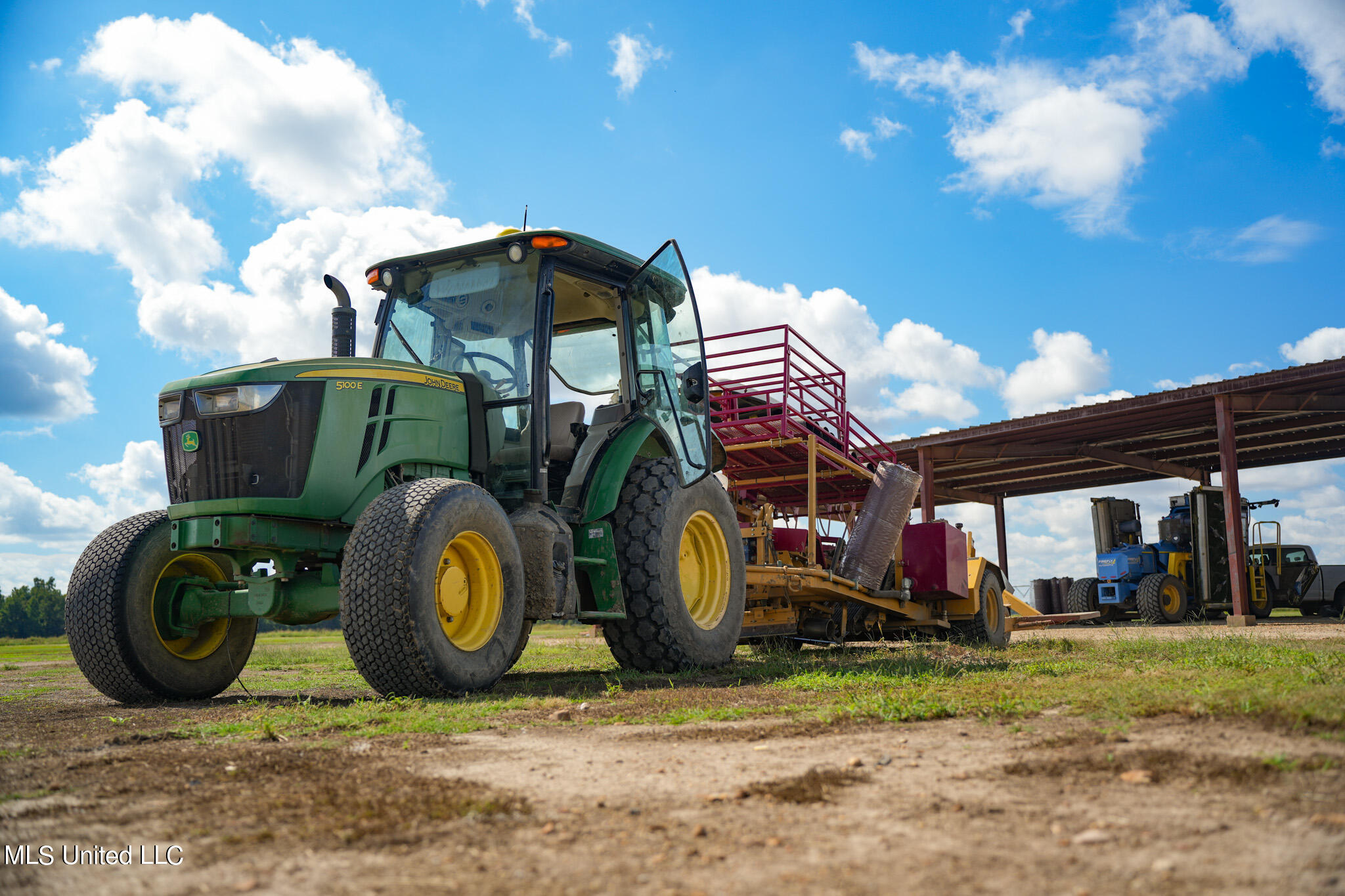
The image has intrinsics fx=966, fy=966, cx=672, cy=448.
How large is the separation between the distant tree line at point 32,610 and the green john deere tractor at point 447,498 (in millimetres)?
57839

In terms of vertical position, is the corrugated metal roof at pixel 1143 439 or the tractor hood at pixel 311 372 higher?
the corrugated metal roof at pixel 1143 439

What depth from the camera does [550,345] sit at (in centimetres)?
684

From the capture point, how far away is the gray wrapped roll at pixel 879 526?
9703 mm

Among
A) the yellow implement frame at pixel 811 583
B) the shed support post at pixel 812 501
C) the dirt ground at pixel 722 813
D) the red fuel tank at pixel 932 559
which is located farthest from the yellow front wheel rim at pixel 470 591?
the red fuel tank at pixel 932 559

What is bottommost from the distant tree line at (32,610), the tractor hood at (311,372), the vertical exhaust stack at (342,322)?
the distant tree line at (32,610)

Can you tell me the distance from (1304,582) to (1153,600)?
4.95m

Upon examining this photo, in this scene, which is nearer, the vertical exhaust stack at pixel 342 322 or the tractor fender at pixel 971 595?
the vertical exhaust stack at pixel 342 322

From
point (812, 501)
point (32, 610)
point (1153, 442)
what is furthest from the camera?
point (32, 610)

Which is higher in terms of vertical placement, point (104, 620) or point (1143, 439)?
point (1143, 439)

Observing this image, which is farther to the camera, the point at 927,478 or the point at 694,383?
the point at 927,478

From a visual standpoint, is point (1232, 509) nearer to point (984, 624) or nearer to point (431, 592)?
point (984, 624)

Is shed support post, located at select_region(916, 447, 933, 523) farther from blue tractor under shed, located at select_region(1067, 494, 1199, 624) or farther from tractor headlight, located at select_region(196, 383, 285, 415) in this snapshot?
tractor headlight, located at select_region(196, 383, 285, 415)

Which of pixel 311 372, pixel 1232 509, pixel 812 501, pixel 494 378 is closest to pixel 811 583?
pixel 812 501

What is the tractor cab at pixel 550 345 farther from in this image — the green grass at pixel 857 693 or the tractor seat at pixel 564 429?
the green grass at pixel 857 693
